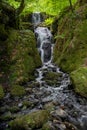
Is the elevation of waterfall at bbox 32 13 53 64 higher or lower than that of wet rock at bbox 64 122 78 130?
higher

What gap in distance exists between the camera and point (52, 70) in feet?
53.9

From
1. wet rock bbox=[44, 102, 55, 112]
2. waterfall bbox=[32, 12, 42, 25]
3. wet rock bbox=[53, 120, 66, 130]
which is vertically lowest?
wet rock bbox=[44, 102, 55, 112]

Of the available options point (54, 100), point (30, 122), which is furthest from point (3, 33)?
point (30, 122)

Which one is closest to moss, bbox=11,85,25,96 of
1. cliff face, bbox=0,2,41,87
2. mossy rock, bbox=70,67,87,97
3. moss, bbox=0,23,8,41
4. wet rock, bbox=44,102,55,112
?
cliff face, bbox=0,2,41,87

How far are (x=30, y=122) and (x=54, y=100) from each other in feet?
9.52

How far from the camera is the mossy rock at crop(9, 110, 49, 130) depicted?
8.78m

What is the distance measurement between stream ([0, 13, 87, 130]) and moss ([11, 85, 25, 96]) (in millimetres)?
301

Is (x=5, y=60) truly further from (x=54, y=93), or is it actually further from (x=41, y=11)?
(x=41, y=11)

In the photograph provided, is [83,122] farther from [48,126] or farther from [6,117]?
[6,117]

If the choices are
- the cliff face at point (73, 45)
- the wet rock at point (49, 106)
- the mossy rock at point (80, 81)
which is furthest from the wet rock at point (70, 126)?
the cliff face at point (73, 45)

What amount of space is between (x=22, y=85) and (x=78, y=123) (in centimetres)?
523

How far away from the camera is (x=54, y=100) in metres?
11.5

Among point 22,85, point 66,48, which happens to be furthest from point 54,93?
point 66,48

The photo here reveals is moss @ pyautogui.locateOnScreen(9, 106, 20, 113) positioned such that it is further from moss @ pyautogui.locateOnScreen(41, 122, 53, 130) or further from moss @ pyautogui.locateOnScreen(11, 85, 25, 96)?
moss @ pyautogui.locateOnScreen(41, 122, 53, 130)
